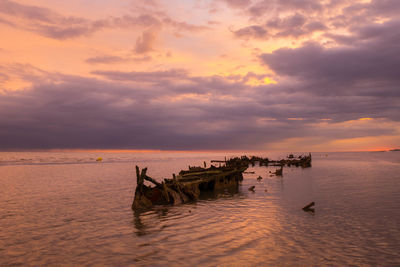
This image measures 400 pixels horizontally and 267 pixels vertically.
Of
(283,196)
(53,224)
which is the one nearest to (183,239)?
(53,224)

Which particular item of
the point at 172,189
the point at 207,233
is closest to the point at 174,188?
the point at 172,189

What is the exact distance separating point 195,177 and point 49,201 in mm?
13660

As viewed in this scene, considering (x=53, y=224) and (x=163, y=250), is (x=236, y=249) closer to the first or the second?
(x=163, y=250)

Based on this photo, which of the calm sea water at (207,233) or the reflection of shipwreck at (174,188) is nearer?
the calm sea water at (207,233)

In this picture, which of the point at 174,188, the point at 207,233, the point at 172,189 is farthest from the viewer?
the point at 174,188

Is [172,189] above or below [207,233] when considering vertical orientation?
above

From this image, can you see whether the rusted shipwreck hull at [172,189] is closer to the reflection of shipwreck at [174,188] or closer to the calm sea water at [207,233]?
the reflection of shipwreck at [174,188]

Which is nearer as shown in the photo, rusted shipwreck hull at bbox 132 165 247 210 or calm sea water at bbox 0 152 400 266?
calm sea water at bbox 0 152 400 266

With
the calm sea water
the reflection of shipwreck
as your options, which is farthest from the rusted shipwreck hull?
the calm sea water

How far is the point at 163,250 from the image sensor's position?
429 inches

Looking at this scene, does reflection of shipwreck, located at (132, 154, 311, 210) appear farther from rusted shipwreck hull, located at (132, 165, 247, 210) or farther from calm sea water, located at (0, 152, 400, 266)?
calm sea water, located at (0, 152, 400, 266)

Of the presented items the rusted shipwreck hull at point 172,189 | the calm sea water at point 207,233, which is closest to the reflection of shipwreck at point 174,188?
the rusted shipwreck hull at point 172,189

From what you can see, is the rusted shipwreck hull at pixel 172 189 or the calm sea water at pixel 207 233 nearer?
the calm sea water at pixel 207 233

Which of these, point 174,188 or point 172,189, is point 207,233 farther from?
point 174,188
